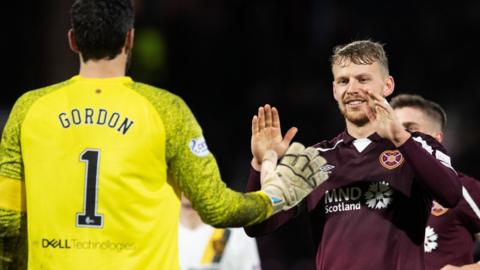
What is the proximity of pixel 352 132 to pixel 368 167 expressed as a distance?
0.25 metres

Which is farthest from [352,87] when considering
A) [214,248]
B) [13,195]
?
[214,248]

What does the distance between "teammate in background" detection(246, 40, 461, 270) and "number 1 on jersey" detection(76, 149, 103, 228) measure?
1.14 metres

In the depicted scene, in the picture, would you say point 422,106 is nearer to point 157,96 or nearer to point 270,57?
point 157,96

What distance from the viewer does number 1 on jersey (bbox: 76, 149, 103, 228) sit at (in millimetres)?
3605

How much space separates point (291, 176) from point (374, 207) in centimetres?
60

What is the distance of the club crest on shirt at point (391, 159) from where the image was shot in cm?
456

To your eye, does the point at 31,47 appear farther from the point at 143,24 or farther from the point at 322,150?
the point at 322,150

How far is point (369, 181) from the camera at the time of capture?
4.56 meters

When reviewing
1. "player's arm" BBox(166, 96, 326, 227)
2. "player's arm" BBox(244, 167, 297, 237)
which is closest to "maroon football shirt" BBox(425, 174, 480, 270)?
"player's arm" BBox(244, 167, 297, 237)

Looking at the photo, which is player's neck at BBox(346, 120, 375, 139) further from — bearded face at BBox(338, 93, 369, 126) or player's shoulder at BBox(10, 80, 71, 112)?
player's shoulder at BBox(10, 80, 71, 112)

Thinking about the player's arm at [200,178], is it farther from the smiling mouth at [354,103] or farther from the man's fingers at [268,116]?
the smiling mouth at [354,103]

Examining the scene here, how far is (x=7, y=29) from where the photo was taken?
14.9 m

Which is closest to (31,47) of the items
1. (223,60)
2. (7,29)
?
(7,29)

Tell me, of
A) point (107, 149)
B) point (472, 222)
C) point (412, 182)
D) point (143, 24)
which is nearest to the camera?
point (107, 149)
